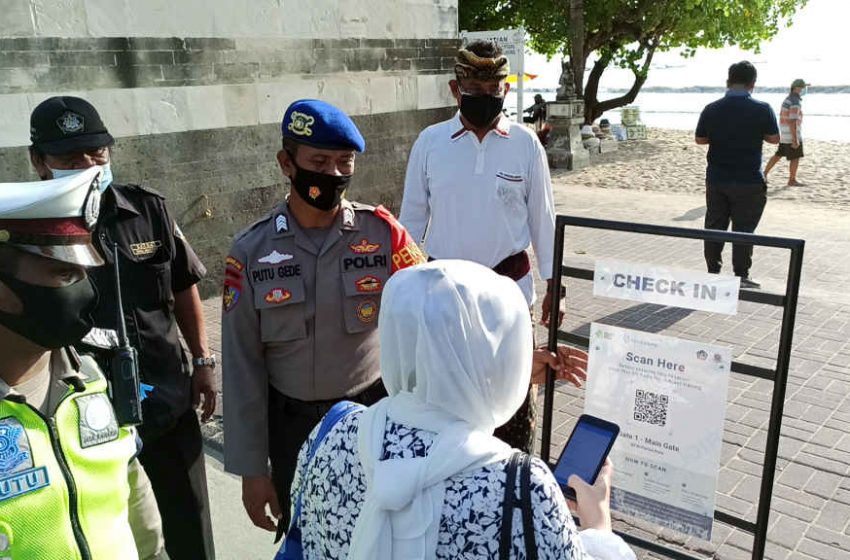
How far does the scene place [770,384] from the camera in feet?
16.4

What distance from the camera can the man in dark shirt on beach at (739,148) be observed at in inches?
260

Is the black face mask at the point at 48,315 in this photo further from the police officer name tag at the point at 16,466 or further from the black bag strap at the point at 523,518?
the black bag strap at the point at 523,518

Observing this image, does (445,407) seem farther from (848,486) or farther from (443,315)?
(848,486)

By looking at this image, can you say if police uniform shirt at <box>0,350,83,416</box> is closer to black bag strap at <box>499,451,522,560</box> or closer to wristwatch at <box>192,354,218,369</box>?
black bag strap at <box>499,451,522,560</box>

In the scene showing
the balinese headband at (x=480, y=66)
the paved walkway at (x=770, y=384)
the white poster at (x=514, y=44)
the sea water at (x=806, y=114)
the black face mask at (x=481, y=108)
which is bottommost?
the sea water at (x=806, y=114)

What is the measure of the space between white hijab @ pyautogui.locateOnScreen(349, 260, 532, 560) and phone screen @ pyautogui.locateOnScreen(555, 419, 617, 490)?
663 mm

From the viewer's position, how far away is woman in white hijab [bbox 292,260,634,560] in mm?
1243

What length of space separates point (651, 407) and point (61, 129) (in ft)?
7.77

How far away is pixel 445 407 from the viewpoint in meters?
1.30

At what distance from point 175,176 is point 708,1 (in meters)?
18.0

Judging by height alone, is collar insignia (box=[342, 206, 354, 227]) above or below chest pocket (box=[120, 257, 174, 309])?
above

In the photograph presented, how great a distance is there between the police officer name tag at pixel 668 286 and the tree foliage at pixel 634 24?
60.5 feet

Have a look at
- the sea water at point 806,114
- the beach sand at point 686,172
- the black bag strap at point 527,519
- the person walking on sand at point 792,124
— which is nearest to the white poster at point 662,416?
the black bag strap at point 527,519

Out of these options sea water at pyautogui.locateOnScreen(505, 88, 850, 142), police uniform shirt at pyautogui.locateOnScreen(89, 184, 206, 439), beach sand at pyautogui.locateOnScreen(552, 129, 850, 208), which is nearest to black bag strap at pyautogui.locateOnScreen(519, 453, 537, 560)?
police uniform shirt at pyautogui.locateOnScreen(89, 184, 206, 439)
